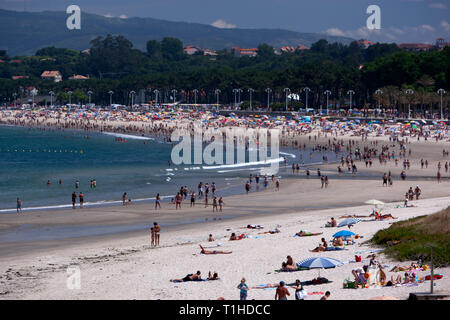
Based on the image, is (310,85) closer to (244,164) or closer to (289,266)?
(244,164)

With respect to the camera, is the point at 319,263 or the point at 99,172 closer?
the point at 319,263

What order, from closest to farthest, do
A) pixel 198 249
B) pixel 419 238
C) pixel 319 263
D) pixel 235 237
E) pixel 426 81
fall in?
pixel 319 263 → pixel 419 238 → pixel 198 249 → pixel 235 237 → pixel 426 81

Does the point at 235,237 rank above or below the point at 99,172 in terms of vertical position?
above

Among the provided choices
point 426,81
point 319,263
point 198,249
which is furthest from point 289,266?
point 426,81

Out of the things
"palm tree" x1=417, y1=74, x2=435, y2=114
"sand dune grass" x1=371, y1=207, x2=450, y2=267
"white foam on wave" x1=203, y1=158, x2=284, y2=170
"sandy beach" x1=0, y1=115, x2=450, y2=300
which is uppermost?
"palm tree" x1=417, y1=74, x2=435, y2=114

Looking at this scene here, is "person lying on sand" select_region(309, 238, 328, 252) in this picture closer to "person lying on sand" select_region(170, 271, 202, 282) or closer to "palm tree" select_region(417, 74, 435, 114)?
"person lying on sand" select_region(170, 271, 202, 282)

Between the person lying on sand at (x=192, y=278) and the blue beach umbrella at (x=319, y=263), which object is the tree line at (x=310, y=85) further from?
the person lying on sand at (x=192, y=278)

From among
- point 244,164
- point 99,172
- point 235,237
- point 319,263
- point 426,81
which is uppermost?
point 426,81

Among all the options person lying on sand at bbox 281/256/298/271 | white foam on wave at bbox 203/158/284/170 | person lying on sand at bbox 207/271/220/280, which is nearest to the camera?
person lying on sand at bbox 207/271/220/280

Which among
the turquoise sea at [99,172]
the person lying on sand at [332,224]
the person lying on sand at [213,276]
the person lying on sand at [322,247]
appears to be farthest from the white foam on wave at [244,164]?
the person lying on sand at [213,276]

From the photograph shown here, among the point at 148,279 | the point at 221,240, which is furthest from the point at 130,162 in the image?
the point at 148,279

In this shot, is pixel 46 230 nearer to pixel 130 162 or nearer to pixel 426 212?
pixel 426 212

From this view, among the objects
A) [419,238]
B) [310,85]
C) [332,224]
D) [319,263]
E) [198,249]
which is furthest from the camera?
[310,85]

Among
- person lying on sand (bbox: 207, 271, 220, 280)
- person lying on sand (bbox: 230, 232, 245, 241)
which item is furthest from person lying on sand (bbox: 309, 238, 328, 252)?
person lying on sand (bbox: 207, 271, 220, 280)
